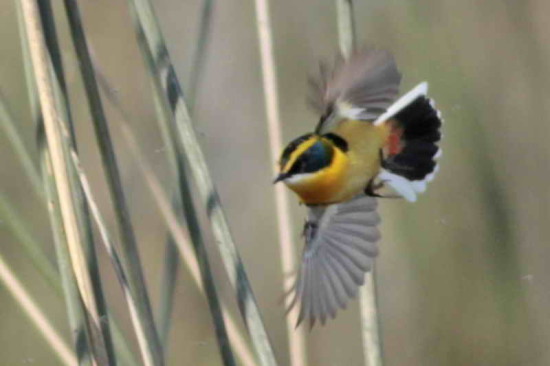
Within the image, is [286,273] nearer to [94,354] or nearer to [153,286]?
[94,354]

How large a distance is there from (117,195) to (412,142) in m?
0.42

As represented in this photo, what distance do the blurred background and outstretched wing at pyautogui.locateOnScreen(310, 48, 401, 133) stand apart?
457mm

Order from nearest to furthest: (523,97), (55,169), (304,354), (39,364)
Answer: (55,169) < (304,354) < (523,97) < (39,364)

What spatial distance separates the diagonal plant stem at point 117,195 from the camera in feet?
3.41

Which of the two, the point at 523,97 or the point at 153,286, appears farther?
the point at 153,286

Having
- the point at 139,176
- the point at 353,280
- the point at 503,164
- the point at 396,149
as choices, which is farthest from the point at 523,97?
the point at 353,280

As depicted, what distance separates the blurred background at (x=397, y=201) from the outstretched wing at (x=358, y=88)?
46 centimetres

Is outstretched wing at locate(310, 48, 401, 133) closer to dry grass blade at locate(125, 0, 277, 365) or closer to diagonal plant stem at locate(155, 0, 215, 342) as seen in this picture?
diagonal plant stem at locate(155, 0, 215, 342)

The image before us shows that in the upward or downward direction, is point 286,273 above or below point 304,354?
above

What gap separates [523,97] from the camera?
187 cm

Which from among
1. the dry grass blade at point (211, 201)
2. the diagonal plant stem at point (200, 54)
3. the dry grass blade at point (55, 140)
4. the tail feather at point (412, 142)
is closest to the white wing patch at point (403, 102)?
the tail feather at point (412, 142)

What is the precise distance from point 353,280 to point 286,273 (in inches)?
9.7

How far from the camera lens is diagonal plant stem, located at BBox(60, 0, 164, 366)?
1.04 metres

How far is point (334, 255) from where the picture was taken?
1.20 meters
